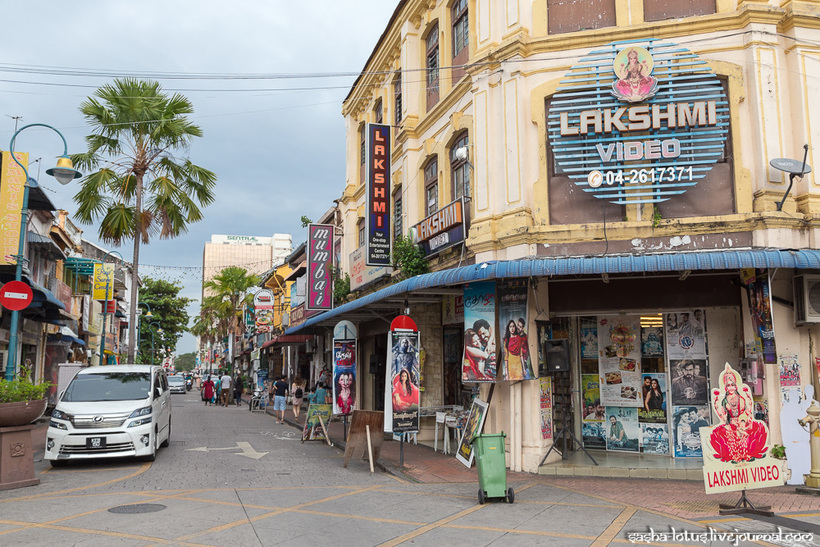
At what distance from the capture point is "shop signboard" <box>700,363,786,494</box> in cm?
816

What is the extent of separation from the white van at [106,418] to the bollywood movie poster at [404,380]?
474cm

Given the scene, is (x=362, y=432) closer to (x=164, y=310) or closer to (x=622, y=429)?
(x=622, y=429)

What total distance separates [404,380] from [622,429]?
14.0ft

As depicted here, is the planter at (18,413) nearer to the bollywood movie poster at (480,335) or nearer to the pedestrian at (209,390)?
the bollywood movie poster at (480,335)

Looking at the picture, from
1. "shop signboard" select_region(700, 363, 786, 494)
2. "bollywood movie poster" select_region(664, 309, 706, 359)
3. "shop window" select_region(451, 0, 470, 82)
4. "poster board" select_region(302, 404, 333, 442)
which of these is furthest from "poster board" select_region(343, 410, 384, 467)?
"shop window" select_region(451, 0, 470, 82)

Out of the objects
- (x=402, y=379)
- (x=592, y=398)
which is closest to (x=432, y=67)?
(x=402, y=379)

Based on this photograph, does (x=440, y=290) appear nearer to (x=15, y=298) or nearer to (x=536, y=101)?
(x=536, y=101)

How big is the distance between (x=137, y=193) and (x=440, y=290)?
467 inches

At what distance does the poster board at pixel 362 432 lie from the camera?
12500mm

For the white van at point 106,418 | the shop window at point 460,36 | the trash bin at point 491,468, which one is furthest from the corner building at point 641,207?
the white van at point 106,418

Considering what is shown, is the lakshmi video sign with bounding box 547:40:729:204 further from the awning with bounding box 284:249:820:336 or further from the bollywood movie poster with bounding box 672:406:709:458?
the bollywood movie poster with bounding box 672:406:709:458

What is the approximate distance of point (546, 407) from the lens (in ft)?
39.6

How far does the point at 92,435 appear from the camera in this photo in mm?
11844

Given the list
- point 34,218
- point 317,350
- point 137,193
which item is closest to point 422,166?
point 137,193
